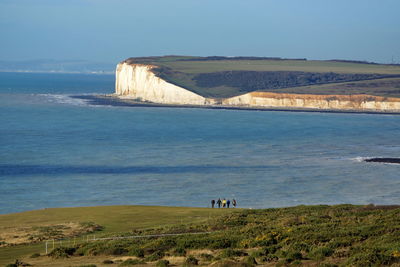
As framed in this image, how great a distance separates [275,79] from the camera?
463ft

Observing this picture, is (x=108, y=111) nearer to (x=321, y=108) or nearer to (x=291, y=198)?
(x=321, y=108)

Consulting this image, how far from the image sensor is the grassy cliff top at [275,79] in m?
126

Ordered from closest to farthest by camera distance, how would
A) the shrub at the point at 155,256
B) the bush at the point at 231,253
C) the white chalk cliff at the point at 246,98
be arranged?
the bush at the point at 231,253 < the shrub at the point at 155,256 < the white chalk cliff at the point at 246,98

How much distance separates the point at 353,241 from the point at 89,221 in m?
11.5

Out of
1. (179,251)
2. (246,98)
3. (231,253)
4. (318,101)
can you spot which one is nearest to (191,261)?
(231,253)

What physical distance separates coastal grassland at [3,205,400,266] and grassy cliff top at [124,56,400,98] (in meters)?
99.1

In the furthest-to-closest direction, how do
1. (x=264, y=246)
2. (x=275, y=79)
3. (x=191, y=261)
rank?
1. (x=275, y=79)
2. (x=264, y=246)
3. (x=191, y=261)

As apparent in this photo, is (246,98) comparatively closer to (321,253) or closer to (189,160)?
(189,160)

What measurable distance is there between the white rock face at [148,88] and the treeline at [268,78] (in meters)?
6.93

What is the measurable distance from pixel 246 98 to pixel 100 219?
99498 millimetres

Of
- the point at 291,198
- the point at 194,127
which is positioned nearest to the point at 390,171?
the point at 291,198

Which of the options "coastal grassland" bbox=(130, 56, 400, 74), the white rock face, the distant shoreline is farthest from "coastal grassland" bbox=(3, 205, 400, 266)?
"coastal grassland" bbox=(130, 56, 400, 74)

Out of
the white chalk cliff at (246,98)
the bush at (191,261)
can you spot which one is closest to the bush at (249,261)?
the bush at (191,261)

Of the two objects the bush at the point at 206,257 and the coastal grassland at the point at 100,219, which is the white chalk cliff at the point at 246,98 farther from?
the bush at the point at 206,257
